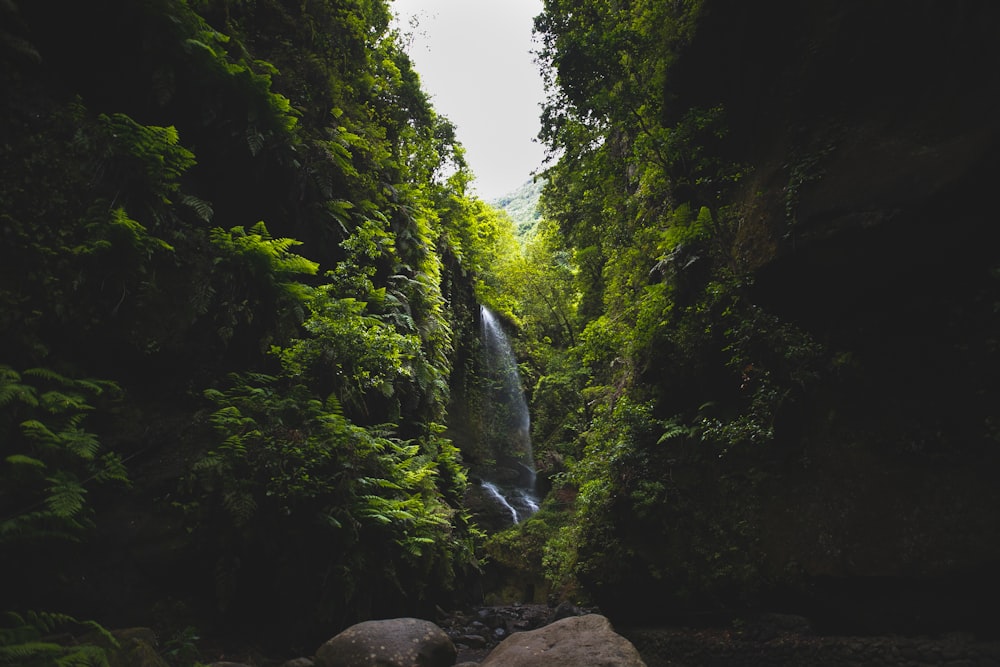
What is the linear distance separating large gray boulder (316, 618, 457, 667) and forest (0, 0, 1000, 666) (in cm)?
55

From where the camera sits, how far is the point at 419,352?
28.0ft

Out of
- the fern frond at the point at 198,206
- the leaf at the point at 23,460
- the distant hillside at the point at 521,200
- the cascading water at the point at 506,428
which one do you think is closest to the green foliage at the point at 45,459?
the leaf at the point at 23,460

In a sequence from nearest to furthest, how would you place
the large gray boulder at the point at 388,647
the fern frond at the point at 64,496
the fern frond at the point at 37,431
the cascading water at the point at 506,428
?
the fern frond at the point at 64,496, the fern frond at the point at 37,431, the large gray boulder at the point at 388,647, the cascading water at the point at 506,428

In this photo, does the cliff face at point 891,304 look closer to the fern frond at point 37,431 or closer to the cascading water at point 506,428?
the fern frond at point 37,431

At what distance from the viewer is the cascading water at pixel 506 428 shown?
48.2 feet

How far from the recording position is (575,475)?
28.2ft

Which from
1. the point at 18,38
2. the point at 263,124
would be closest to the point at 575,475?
the point at 263,124

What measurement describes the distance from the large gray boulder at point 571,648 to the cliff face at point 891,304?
1.94 m

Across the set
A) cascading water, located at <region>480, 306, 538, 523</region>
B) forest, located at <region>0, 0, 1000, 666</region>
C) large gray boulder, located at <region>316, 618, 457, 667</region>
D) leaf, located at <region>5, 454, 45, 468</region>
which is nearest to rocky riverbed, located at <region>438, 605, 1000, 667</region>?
forest, located at <region>0, 0, 1000, 666</region>

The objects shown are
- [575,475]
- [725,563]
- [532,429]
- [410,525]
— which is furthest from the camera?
[532,429]

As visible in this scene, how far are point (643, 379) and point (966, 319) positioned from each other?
13.1ft

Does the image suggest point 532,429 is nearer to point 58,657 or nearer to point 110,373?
point 110,373

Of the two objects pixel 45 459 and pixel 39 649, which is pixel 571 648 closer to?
pixel 39 649

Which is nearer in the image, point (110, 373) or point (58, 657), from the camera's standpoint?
point (58, 657)
